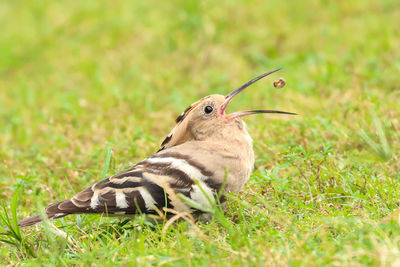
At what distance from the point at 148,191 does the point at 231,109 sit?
276 centimetres

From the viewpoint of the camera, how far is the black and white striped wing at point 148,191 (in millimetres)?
3287

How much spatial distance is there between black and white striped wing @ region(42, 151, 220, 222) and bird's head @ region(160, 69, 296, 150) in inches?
17.1

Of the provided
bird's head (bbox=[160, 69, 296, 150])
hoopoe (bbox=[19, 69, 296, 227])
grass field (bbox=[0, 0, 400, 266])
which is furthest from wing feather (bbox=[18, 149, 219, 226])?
bird's head (bbox=[160, 69, 296, 150])

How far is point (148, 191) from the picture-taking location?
3297 mm

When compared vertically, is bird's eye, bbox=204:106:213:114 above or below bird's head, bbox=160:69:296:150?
above

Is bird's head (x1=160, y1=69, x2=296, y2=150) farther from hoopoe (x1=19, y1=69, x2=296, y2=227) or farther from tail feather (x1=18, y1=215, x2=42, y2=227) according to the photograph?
tail feather (x1=18, y1=215, x2=42, y2=227)

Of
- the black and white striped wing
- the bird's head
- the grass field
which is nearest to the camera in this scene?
the grass field

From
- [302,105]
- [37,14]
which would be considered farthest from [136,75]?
[37,14]

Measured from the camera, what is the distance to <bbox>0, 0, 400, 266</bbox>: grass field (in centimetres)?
301

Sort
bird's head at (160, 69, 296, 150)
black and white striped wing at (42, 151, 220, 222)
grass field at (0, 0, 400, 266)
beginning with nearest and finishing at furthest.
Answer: grass field at (0, 0, 400, 266) → black and white striped wing at (42, 151, 220, 222) → bird's head at (160, 69, 296, 150)

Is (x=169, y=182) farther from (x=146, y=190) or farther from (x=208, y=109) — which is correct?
(x=208, y=109)

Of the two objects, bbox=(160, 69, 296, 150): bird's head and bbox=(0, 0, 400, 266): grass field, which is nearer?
bbox=(0, 0, 400, 266): grass field

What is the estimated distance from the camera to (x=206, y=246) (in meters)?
2.89

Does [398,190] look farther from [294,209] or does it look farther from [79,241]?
[79,241]
